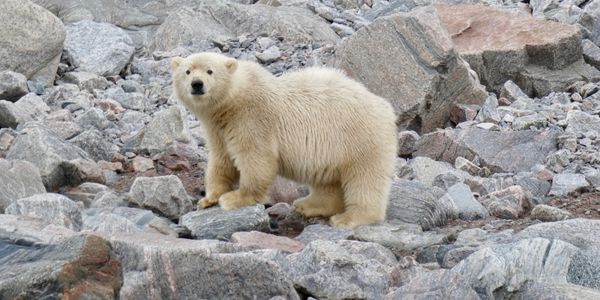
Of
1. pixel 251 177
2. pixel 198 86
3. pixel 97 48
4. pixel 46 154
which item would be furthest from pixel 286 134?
pixel 97 48

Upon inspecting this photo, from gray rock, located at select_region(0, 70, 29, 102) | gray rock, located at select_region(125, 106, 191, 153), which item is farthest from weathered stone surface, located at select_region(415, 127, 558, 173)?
gray rock, located at select_region(0, 70, 29, 102)

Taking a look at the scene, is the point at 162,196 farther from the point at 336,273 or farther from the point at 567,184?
the point at 567,184

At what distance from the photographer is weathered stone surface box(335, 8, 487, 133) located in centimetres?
1363

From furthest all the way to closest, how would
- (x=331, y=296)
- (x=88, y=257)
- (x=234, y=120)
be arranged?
(x=234, y=120), (x=331, y=296), (x=88, y=257)

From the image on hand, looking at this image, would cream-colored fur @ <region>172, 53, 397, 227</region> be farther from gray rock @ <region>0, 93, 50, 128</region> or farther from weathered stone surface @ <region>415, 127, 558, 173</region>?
gray rock @ <region>0, 93, 50, 128</region>

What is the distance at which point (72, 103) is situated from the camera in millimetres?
13453

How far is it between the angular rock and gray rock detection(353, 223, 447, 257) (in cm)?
114

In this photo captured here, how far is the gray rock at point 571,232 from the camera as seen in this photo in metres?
6.98

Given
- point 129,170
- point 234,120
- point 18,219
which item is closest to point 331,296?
point 18,219

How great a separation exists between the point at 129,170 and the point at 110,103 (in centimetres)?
333

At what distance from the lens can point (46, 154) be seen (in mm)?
9586

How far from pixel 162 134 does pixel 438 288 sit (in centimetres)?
642

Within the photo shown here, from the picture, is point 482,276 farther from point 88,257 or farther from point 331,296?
point 88,257

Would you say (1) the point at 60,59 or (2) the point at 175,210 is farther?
(1) the point at 60,59
